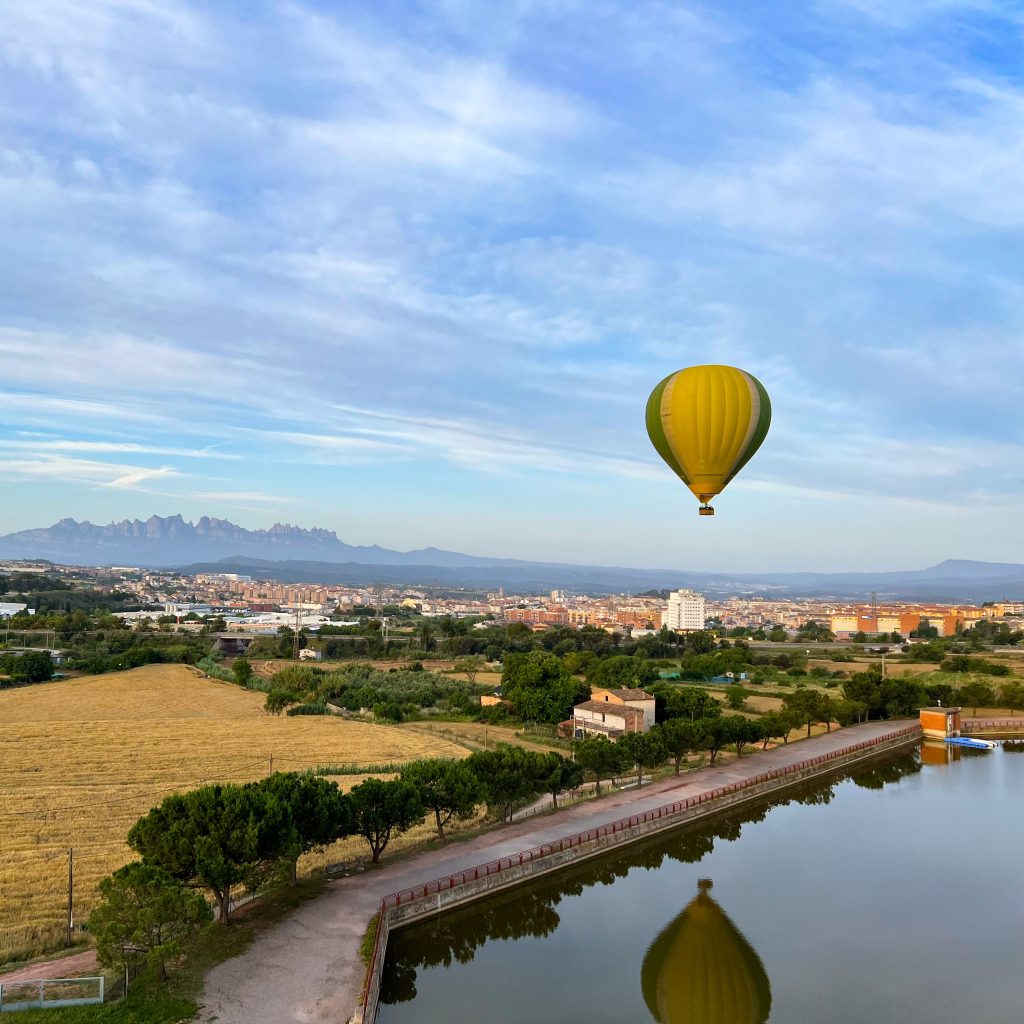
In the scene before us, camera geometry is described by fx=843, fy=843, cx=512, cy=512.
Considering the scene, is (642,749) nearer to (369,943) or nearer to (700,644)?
(369,943)

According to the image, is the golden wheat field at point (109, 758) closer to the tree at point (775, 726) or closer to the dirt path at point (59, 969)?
the dirt path at point (59, 969)

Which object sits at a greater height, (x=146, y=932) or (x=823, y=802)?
(x=146, y=932)

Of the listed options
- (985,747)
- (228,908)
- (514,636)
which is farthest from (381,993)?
(514,636)

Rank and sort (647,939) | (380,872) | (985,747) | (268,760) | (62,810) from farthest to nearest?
(985,747), (268,760), (62,810), (380,872), (647,939)

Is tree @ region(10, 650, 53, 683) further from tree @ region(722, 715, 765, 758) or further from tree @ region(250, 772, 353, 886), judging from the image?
tree @ region(722, 715, 765, 758)

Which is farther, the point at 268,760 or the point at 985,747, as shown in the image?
the point at 985,747

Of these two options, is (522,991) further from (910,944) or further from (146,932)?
(910,944)

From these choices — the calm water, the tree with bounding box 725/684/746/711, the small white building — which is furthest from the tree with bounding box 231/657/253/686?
the calm water
